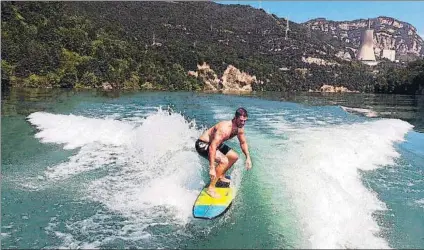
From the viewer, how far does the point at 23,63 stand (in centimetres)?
5716

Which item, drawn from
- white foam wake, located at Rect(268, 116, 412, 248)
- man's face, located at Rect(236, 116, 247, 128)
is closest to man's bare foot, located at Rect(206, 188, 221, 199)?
man's face, located at Rect(236, 116, 247, 128)

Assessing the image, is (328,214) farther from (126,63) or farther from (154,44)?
(154,44)

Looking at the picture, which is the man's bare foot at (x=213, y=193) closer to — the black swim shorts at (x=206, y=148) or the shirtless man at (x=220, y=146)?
the shirtless man at (x=220, y=146)

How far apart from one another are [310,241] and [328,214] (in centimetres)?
118

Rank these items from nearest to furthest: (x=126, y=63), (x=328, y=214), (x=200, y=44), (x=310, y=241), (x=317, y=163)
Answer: (x=310, y=241) → (x=328, y=214) → (x=317, y=163) → (x=126, y=63) → (x=200, y=44)

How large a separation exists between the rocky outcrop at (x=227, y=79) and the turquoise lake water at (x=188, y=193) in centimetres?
7679

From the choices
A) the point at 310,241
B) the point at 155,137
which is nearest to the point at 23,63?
the point at 155,137

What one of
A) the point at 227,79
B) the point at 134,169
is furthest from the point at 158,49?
the point at 134,169

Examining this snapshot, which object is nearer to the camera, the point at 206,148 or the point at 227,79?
the point at 206,148

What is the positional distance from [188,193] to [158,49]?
87.2 metres

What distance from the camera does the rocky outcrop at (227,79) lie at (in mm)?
94062

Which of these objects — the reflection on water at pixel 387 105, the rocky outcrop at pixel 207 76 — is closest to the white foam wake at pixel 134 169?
the reflection on water at pixel 387 105

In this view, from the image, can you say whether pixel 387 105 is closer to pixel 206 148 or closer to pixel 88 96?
pixel 88 96

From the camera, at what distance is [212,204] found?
7.66m
